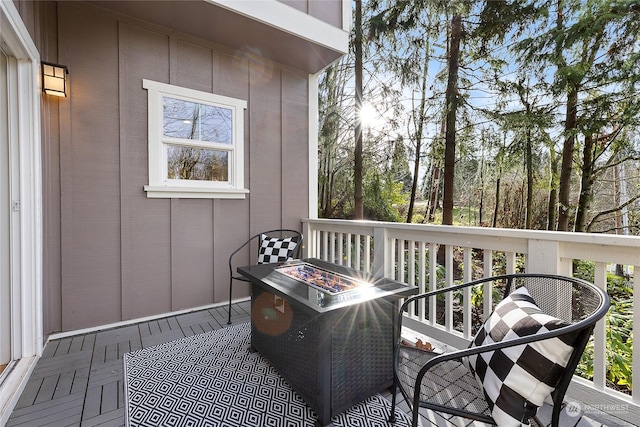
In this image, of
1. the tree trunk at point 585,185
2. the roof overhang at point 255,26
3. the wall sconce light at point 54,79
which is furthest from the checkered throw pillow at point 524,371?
the tree trunk at point 585,185

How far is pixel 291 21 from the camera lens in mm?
3094

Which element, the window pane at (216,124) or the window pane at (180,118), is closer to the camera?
the window pane at (180,118)

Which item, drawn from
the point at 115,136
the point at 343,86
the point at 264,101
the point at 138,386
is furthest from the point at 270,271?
the point at 343,86

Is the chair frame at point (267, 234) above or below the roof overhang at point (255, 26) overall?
below

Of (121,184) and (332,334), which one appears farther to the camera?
(121,184)

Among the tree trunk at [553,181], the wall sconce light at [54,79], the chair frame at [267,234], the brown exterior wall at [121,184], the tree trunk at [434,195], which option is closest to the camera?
the wall sconce light at [54,79]

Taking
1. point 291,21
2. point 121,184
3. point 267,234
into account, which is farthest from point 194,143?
point 291,21

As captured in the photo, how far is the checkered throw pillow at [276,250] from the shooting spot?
3094mm

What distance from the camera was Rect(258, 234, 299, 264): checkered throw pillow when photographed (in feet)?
10.2

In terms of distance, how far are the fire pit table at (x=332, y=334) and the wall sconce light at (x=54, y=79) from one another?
2.21 meters

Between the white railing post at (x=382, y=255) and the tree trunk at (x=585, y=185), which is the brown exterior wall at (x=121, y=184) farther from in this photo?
the tree trunk at (x=585, y=185)

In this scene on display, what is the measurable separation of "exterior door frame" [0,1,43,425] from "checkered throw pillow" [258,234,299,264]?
5.92 feet

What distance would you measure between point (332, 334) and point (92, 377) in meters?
1.77

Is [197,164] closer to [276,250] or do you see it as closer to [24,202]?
[276,250]
